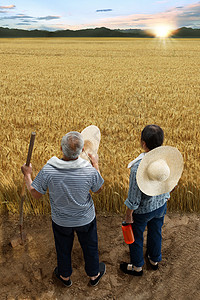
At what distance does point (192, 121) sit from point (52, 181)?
5.56m

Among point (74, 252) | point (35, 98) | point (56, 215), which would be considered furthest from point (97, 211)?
point (35, 98)

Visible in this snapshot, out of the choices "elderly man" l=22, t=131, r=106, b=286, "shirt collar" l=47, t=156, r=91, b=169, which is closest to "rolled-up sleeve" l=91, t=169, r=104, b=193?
"elderly man" l=22, t=131, r=106, b=286

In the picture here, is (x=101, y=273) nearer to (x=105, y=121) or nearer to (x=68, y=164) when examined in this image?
(x=68, y=164)

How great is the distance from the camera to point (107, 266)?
9.48 feet

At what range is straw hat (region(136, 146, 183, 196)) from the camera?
227cm

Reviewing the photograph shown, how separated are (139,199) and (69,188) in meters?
0.65

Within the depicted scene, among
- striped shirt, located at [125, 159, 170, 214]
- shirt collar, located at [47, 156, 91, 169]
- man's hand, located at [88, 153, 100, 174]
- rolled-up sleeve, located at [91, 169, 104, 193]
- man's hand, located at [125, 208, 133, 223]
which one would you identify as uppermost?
shirt collar, located at [47, 156, 91, 169]

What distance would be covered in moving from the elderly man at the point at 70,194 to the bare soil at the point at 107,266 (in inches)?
6.0

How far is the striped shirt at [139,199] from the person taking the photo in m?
2.38

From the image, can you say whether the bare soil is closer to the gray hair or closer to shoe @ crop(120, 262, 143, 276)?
shoe @ crop(120, 262, 143, 276)

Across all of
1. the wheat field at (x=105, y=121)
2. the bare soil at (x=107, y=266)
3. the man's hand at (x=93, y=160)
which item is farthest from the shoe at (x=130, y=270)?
the man's hand at (x=93, y=160)

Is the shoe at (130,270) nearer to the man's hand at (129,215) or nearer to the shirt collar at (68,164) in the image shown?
the man's hand at (129,215)

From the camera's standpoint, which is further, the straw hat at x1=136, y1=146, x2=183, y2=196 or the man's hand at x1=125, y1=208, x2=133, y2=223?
the man's hand at x1=125, y1=208, x2=133, y2=223

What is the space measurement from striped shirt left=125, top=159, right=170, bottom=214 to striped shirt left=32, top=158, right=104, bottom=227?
31 centimetres
